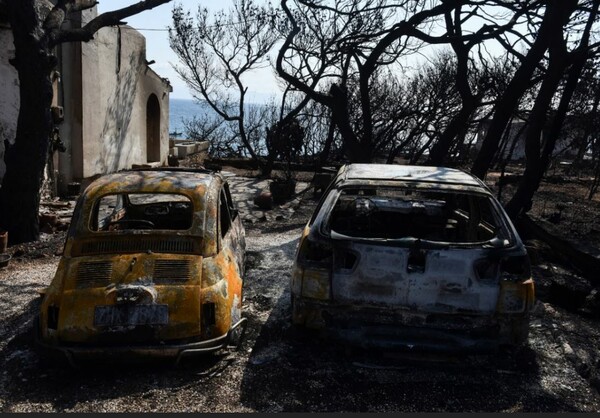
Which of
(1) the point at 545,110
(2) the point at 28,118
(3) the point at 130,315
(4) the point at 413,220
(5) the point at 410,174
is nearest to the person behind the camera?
(3) the point at 130,315

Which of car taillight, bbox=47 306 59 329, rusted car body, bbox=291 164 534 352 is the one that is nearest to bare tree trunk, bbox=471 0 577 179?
rusted car body, bbox=291 164 534 352

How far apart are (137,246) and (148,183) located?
32.0 inches

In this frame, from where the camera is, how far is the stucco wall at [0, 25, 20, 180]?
32.7 feet

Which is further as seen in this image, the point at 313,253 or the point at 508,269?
the point at 313,253

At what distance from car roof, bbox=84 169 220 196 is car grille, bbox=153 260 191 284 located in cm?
86

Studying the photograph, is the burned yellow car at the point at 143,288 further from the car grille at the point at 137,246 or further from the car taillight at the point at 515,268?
the car taillight at the point at 515,268

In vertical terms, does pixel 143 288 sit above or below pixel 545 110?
below

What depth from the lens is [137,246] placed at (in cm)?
439

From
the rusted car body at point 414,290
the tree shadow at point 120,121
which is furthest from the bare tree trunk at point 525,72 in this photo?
the tree shadow at point 120,121

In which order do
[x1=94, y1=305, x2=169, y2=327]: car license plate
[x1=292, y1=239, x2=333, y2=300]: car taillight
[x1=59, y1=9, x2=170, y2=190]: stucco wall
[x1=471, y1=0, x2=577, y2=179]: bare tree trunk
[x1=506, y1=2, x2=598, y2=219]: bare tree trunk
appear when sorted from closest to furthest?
1. [x1=94, y1=305, x2=169, y2=327]: car license plate
2. [x1=292, y1=239, x2=333, y2=300]: car taillight
3. [x1=471, y1=0, x2=577, y2=179]: bare tree trunk
4. [x1=506, y1=2, x2=598, y2=219]: bare tree trunk
5. [x1=59, y1=9, x2=170, y2=190]: stucco wall

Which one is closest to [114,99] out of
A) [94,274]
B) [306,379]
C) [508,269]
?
[94,274]

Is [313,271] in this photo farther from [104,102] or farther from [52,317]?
[104,102]

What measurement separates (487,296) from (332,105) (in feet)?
28.1

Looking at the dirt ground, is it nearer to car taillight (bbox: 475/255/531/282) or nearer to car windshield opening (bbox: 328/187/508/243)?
car taillight (bbox: 475/255/531/282)
